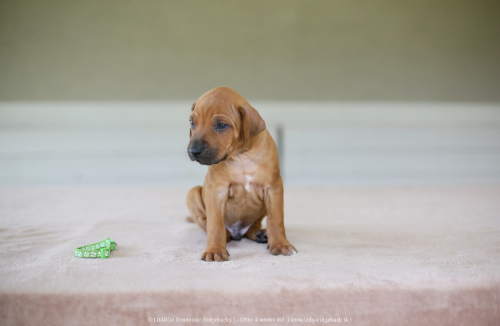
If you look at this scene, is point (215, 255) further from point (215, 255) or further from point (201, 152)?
point (201, 152)

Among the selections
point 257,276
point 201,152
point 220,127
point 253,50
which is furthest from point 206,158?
point 253,50

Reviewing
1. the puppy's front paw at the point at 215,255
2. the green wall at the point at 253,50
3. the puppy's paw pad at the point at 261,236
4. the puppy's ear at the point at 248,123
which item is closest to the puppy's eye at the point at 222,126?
the puppy's ear at the point at 248,123

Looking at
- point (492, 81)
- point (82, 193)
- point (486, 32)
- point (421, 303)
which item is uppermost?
point (486, 32)

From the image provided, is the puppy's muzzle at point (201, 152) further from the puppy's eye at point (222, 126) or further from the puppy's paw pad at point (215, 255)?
the puppy's paw pad at point (215, 255)

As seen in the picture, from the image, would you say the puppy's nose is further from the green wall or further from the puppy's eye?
the green wall

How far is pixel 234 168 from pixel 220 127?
12.2 inches

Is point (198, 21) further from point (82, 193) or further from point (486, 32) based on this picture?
point (486, 32)

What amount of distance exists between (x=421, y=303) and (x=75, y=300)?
135 centimetres

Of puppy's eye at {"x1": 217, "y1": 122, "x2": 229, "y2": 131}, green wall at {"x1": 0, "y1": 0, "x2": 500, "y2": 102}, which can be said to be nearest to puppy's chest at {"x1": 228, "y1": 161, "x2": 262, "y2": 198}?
puppy's eye at {"x1": 217, "y1": 122, "x2": 229, "y2": 131}

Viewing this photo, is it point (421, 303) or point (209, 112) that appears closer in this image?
point (421, 303)

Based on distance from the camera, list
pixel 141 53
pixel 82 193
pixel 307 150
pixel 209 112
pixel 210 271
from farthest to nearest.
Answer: pixel 307 150
pixel 141 53
pixel 82 193
pixel 209 112
pixel 210 271

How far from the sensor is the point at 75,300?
151 centimetres

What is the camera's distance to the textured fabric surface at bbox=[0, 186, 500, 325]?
4.96ft

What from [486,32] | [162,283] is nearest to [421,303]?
[162,283]
